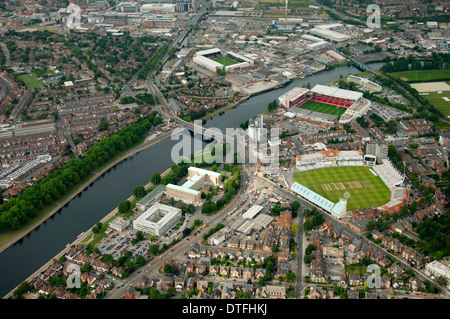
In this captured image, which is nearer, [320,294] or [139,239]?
[320,294]

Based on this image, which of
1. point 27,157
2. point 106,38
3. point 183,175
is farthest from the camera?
point 106,38

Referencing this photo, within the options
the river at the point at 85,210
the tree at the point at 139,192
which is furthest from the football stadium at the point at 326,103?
the tree at the point at 139,192

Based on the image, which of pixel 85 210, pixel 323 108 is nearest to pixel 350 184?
pixel 323 108

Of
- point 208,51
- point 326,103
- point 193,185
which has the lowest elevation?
point 193,185

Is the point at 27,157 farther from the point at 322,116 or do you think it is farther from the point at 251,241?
the point at 322,116

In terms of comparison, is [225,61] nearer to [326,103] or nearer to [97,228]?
[326,103]

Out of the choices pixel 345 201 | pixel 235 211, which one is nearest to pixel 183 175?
pixel 235 211
